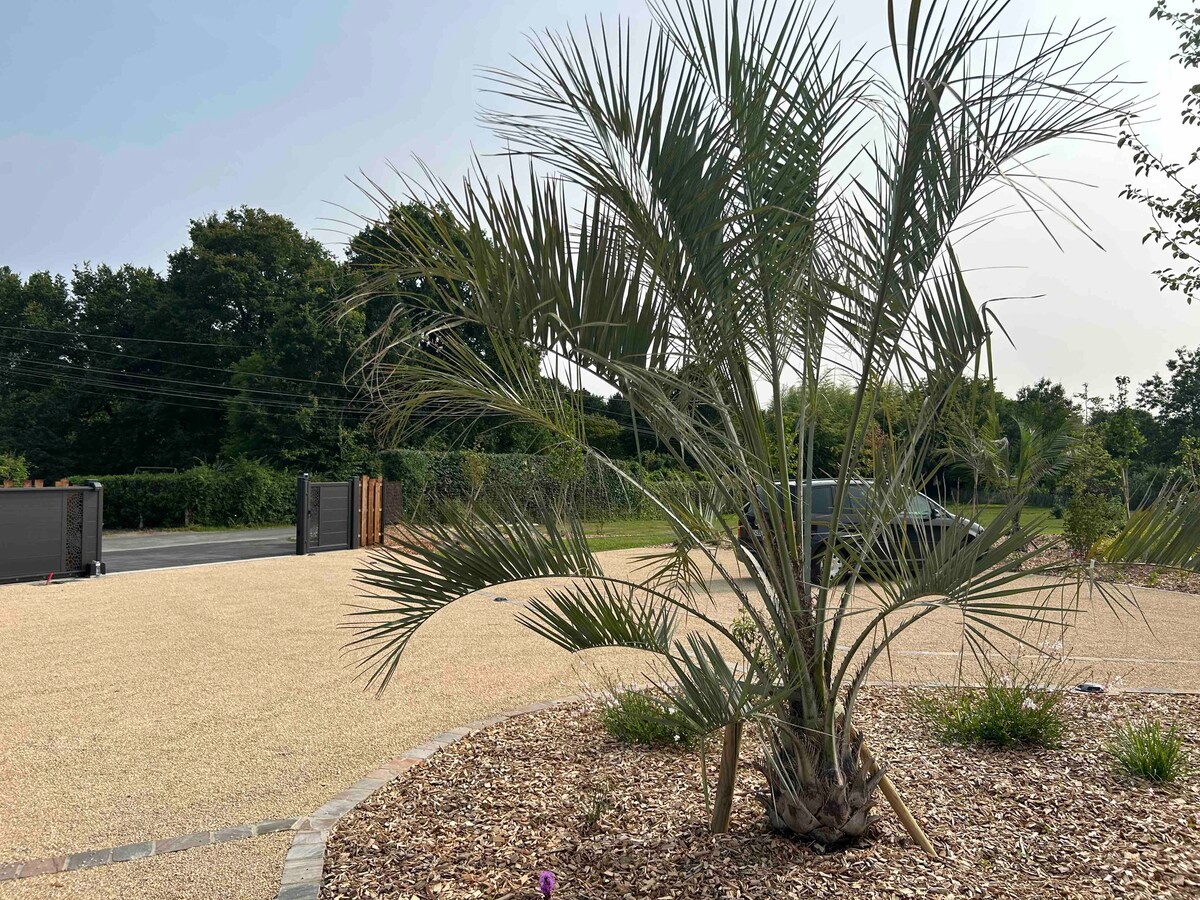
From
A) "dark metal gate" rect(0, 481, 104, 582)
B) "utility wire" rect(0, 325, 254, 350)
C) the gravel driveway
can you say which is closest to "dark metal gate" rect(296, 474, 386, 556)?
"dark metal gate" rect(0, 481, 104, 582)

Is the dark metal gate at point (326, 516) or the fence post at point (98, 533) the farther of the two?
the dark metal gate at point (326, 516)

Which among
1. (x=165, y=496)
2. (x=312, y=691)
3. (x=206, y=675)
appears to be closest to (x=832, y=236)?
(x=312, y=691)

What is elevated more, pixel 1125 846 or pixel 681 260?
pixel 681 260

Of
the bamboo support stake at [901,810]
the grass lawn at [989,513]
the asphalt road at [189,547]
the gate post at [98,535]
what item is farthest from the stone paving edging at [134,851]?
the asphalt road at [189,547]

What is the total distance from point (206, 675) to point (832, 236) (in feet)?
17.2

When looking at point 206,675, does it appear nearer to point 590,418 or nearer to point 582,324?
point 590,418

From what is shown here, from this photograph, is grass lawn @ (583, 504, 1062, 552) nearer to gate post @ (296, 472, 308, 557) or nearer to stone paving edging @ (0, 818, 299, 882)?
gate post @ (296, 472, 308, 557)

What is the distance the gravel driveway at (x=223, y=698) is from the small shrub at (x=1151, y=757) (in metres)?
2.00

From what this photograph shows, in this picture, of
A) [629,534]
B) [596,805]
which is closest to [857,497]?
[596,805]

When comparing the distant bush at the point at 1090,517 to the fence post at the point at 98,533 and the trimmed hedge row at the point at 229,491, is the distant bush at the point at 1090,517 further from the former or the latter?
the fence post at the point at 98,533

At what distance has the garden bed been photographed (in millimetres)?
2449

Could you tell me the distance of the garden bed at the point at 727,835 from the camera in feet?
8.04

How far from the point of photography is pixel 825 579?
7.92ft

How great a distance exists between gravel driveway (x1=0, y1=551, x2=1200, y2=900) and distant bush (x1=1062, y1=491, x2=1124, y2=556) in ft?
6.44
